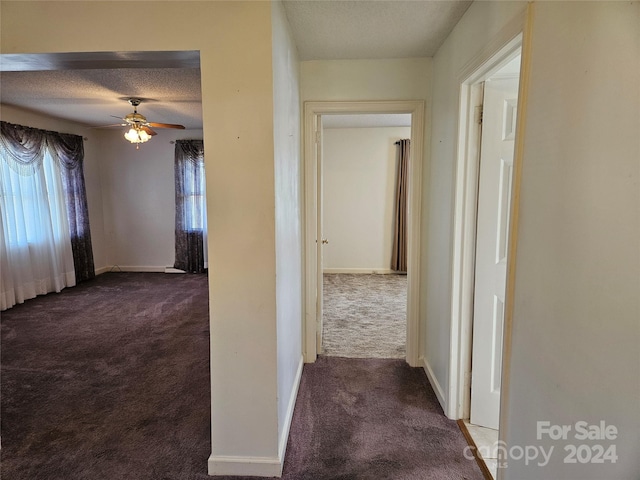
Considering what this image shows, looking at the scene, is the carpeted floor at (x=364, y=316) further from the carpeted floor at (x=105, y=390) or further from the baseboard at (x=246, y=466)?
the baseboard at (x=246, y=466)

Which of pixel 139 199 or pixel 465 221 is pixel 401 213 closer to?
pixel 465 221

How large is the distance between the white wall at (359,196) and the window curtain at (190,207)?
82.6 inches

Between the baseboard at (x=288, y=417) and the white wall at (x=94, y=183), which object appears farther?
the white wall at (x=94, y=183)

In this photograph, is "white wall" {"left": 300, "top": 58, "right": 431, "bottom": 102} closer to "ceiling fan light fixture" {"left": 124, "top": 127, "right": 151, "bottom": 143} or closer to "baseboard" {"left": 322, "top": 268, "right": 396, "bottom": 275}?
"ceiling fan light fixture" {"left": 124, "top": 127, "right": 151, "bottom": 143}

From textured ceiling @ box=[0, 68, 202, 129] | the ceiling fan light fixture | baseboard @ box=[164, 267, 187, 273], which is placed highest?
textured ceiling @ box=[0, 68, 202, 129]

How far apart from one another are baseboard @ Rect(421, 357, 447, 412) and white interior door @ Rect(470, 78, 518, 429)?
0.61ft

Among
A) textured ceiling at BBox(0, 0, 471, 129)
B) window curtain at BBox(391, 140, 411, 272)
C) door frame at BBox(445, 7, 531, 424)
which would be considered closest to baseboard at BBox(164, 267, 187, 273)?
textured ceiling at BBox(0, 0, 471, 129)

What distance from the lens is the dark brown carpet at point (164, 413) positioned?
187 centimetres

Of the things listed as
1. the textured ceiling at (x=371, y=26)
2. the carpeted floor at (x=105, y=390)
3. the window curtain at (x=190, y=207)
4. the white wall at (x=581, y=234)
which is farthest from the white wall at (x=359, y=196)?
the white wall at (x=581, y=234)

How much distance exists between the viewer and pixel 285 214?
2025 millimetres

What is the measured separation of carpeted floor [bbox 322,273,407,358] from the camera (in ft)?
10.9

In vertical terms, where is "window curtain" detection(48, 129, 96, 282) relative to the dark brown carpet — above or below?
above

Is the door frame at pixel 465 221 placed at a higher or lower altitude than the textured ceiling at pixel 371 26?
lower

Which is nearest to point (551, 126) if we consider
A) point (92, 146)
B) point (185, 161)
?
point (185, 161)
